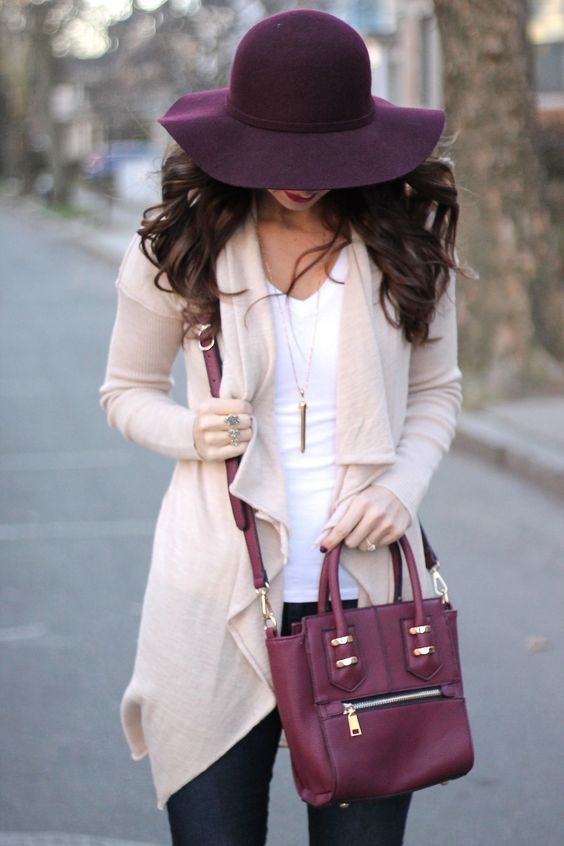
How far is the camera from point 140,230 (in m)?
2.20

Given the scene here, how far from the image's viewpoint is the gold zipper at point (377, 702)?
6.59 feet

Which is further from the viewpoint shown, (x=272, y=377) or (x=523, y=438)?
(x=523, y=438)

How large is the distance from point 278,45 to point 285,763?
2.74 metres

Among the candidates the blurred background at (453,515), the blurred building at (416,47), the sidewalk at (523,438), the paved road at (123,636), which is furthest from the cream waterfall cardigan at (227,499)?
the blurred building at (416,47)

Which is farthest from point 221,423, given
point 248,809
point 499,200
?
point 499,200

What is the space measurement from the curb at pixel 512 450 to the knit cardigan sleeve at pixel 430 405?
5.02 metres

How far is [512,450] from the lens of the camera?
7.96 metres

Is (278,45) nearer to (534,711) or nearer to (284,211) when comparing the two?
(284,211)

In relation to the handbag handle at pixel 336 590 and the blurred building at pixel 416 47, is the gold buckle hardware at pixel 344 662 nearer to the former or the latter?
the handbag handle at pixel 336 590

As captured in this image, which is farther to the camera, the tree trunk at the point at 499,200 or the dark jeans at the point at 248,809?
the tree trunk at the point at 499,200

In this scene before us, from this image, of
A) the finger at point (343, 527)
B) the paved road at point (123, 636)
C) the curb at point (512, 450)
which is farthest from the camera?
the curb at point (512, 450)

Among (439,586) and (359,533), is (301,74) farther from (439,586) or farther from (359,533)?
(439,586)

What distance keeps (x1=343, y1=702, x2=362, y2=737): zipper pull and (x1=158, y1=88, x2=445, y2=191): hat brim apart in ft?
2.67

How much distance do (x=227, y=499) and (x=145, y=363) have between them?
1.03ft
